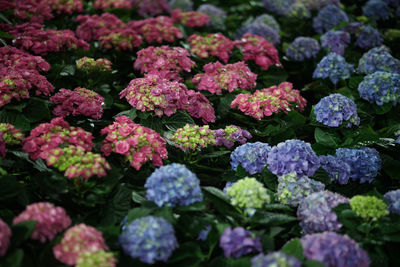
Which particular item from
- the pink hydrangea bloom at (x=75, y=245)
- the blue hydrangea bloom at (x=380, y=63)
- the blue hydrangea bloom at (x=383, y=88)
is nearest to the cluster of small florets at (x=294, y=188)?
the pink hydrangea bloom at (x=75, y=245)

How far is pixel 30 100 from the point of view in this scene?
256 centimetres

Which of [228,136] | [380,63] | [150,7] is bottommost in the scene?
[150,7]

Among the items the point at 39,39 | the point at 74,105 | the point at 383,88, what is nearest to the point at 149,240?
the point at 74,105

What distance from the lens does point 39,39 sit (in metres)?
3.22

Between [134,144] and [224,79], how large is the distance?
46.0 inches

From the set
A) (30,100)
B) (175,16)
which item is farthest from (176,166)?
(175,16)

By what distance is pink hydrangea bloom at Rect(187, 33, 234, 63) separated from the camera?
11.8ft

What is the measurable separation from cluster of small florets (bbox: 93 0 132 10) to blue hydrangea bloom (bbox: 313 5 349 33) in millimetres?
2139

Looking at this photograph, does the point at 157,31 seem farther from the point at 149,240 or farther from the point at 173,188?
the point at 149,240

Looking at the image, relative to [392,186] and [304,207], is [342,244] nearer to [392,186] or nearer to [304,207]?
[304,207]

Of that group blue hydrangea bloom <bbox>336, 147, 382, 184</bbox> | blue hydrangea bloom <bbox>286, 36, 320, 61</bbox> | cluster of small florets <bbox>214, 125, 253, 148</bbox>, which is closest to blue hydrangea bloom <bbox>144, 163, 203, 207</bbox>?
cluster of small florets <bbox>214, 125, 253, 148</bbox>

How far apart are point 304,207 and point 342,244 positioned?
0.36 m

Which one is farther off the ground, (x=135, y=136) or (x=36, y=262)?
A: (x=135, y=136)

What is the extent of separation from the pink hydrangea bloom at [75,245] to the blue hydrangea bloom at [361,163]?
1.55 meters
